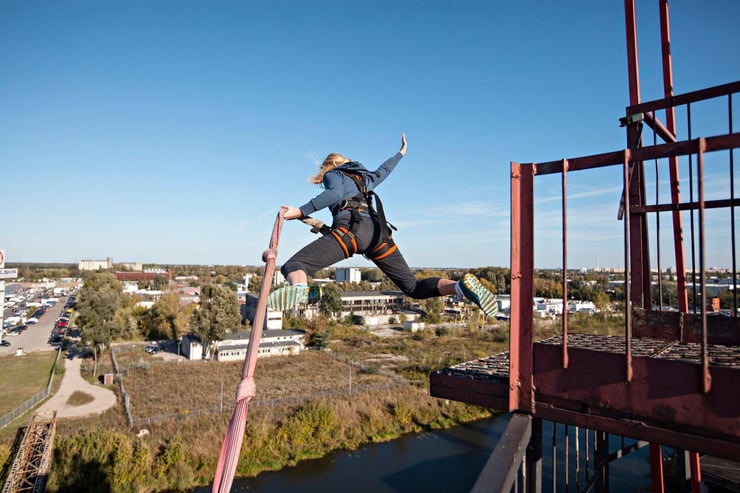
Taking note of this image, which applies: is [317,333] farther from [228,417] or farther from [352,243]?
[352,243]

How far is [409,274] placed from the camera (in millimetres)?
2920

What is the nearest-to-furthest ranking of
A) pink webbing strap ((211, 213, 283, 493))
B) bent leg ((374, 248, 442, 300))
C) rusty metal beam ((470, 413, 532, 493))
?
1. rusty metal beam ((470, 413, 532, 493))
2. pink webbing strap ((211, 213, 283, 493))
3. bent leg ((374, 248, 442, 300))

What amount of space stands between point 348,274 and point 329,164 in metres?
62.9

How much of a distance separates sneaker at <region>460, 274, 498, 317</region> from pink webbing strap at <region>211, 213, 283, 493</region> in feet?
3.91

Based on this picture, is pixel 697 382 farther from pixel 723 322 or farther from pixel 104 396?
pixel 104 396

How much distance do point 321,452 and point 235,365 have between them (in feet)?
33.3

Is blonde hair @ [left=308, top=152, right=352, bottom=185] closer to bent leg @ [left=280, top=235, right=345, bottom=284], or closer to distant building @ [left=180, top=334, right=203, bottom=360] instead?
bent leg @ [left=280, top=235, right=345, bottom=284]

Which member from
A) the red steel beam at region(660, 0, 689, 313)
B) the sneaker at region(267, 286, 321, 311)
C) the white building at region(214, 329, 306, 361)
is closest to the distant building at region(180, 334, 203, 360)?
the white building at region(214, 329, 306, 361)

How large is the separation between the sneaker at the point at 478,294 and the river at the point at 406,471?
10747 millimetres

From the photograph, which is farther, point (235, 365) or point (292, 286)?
point (235, 365)

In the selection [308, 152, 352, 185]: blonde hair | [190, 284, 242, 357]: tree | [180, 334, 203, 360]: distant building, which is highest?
[308, 152, 352, 185]: blonde hair

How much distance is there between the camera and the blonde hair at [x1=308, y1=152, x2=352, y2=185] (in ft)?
9.39

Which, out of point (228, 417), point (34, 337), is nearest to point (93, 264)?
point (34, 337)

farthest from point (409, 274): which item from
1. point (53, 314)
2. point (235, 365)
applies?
point (53, 314)
